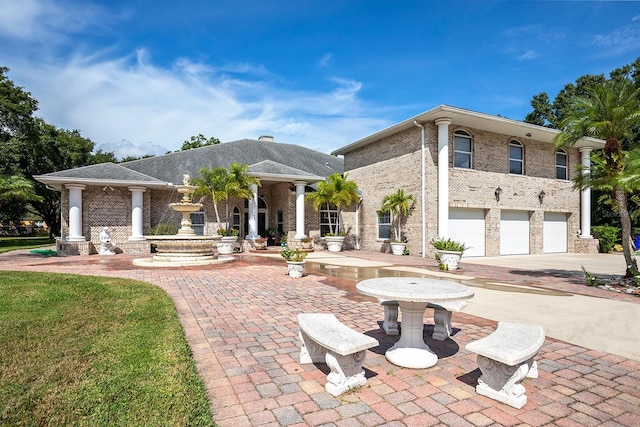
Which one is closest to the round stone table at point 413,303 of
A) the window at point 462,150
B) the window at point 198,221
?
the window at point 462,150

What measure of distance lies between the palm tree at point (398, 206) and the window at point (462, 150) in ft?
8.76

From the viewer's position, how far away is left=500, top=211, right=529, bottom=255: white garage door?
58.2 feet

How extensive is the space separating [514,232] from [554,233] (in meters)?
3.66

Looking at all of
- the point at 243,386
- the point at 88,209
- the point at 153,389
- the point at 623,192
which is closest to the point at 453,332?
the point at 243,386

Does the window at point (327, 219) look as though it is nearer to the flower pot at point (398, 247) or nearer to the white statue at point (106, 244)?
the flower pot at point (398, 247)

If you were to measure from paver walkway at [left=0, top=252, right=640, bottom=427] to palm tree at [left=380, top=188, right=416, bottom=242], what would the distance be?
1084 cm

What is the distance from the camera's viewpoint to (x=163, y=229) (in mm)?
18625

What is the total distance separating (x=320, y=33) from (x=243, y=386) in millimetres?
12293

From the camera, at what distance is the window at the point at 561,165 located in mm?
19909

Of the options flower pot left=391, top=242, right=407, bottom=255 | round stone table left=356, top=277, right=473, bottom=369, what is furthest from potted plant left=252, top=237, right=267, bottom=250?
round stone table left=356, top=277, right=473, bottom=369

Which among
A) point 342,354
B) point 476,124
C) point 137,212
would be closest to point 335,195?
point 476,124

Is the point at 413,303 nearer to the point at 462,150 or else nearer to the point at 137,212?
the point at 462,150

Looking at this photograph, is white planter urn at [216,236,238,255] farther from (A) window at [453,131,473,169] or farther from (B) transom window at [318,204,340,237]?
(A) window at [453,131,473,169]

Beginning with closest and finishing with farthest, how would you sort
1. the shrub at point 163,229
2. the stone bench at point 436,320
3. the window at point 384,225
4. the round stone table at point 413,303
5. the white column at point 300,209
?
the round stone table at point 413,303
the stone bench at point 436,320
the shrub at point 163,229
the window at point 384,225
the white column at point 300,209
